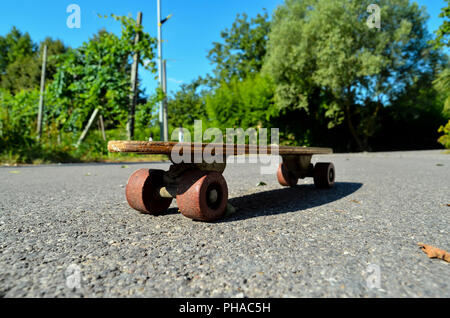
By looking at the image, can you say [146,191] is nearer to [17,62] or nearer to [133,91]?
[133,91]

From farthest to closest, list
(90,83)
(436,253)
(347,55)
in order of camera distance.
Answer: (347,55) < (90,83) < (436,253)

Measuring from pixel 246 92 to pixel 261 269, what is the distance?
667 inches

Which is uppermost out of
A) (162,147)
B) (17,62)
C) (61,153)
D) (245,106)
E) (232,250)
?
(17,62)

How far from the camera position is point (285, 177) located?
10.8 feet

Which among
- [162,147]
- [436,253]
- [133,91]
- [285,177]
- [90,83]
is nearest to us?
[436,253]

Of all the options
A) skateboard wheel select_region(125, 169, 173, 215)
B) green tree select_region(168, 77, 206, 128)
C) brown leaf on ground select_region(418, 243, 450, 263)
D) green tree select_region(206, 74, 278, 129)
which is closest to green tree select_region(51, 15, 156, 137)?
skateboard wheel select_region(125, 169, 173, 215)

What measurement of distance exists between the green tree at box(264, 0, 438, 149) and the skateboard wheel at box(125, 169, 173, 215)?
14823mm

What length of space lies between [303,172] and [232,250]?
7.24 feet

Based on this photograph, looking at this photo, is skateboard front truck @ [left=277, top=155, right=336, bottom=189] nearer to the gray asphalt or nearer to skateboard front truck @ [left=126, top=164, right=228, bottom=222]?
the gray asphalt

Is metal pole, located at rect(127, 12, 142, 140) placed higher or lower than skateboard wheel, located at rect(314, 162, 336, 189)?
higher

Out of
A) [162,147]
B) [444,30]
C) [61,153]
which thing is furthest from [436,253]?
[444,30]

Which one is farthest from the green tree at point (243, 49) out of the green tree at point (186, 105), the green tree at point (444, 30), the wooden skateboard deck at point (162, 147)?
the wooden skateboard deck at point (162, 147)

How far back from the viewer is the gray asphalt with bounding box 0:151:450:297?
3.36 ft

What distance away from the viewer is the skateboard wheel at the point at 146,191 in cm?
202
